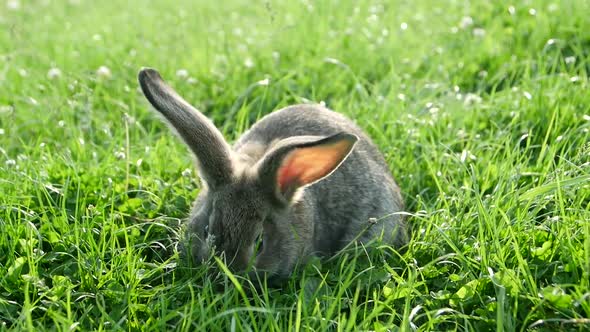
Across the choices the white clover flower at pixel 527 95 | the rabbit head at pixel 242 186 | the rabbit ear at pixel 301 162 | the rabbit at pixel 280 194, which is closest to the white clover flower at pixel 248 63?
the rabbit at pixel 280 194

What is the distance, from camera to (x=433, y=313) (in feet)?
13.0

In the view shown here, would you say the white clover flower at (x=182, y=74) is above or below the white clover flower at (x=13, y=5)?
below

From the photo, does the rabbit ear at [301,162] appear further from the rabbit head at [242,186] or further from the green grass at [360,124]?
the green grass at [360,124]

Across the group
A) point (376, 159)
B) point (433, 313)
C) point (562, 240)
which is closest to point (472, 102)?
point (376, 159)

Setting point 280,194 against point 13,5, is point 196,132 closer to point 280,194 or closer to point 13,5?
point 280,194

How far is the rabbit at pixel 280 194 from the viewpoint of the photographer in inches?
173

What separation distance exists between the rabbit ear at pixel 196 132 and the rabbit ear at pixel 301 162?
27 cm

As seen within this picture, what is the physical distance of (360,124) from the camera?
635 cm

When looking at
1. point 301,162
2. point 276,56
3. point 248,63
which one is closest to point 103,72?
point 248,63

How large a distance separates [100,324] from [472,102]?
3948 millimetres

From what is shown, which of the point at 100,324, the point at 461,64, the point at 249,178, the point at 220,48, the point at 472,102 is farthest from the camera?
the point at 220,48

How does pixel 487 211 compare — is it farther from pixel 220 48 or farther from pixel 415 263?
pixel 220 48

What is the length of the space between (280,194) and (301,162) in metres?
0.25

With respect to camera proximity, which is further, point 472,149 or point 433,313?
point 472,149
